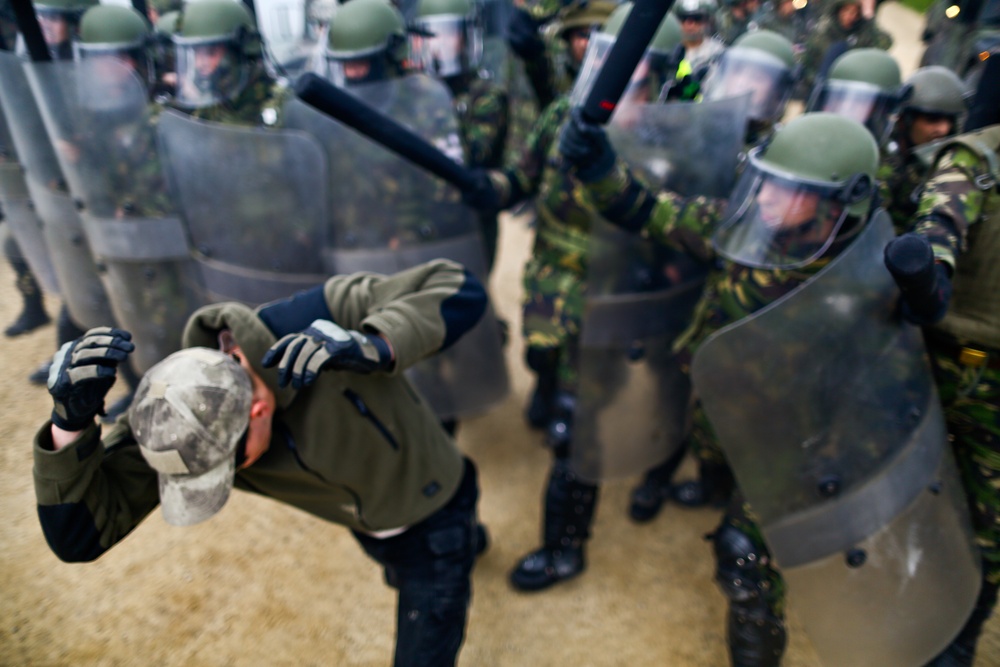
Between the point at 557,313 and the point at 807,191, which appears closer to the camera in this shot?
the point at 807,191

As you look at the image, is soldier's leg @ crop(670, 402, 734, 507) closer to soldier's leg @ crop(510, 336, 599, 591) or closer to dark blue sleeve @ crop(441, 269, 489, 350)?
soldier's leg @ crop(510, 336, 599, 591)

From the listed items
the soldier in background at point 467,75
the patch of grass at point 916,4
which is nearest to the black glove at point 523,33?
the soldier in background at point 467,75

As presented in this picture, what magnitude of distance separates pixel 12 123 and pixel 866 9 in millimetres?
7006

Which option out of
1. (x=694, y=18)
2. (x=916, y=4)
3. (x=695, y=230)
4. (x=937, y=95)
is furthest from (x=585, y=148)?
(x=916, y=4)

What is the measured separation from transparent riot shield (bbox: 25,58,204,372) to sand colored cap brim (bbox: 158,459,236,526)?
825 mm

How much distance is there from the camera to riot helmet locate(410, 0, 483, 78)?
361 cm

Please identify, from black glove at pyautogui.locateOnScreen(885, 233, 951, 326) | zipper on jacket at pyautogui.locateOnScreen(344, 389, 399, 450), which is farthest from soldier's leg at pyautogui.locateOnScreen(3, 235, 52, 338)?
black glove at pyautogui.locateOnScreen(885, 233, 951, 326)

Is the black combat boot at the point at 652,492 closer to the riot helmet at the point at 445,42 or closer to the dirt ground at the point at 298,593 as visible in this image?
the dirt ground at the point at 298,593

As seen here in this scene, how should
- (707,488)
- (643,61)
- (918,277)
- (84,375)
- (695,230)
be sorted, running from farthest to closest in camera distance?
(707,488)
(643,61)
(695,230)
(918,277)
(84,375)

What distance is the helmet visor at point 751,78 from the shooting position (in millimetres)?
3154

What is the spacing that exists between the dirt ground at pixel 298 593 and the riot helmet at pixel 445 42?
2359 millimetres

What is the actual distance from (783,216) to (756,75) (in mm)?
1540

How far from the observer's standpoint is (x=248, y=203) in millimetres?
2680

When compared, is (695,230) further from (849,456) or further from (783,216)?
(849,456)
